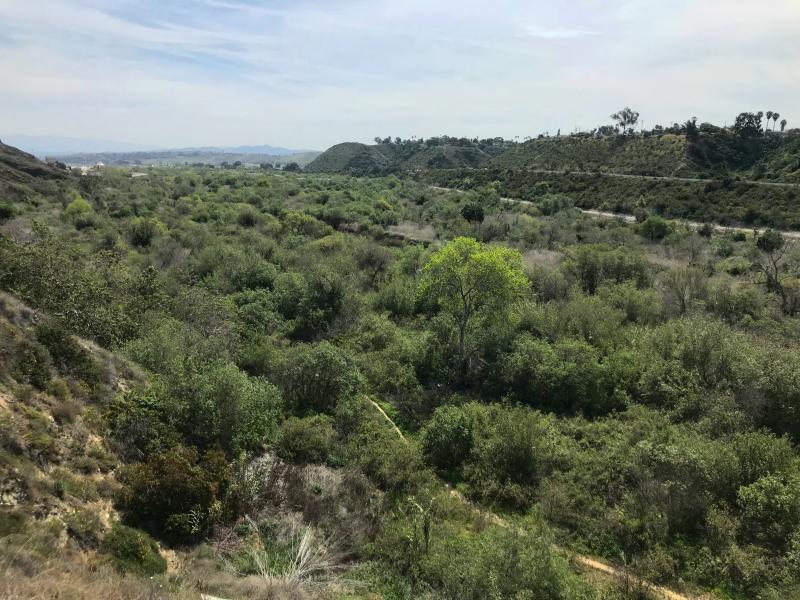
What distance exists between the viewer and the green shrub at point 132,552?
9391 mm

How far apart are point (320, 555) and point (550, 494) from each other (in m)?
6.55

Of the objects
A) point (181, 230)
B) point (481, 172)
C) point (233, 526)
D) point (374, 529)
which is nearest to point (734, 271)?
point (374, 529)

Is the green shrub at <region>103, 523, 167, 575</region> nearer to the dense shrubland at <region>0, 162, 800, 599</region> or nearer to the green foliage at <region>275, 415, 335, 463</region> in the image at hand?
the dense shrubland at <region>0, 162, 800, 599</region>

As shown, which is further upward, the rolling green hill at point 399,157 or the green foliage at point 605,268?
the rolling green hill at point 399,157

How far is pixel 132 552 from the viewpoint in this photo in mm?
9719

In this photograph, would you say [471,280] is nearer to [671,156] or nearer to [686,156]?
[686,156]

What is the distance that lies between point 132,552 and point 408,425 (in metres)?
10.5

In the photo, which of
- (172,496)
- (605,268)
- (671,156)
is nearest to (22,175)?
(172,496)

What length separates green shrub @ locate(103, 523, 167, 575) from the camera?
9.39m

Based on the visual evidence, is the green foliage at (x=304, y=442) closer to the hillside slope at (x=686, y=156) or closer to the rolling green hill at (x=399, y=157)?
the hillside slope at (x=686, y=156)

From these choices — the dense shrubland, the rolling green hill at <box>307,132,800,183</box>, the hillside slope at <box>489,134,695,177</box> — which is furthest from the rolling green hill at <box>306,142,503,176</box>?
the dense shrubland

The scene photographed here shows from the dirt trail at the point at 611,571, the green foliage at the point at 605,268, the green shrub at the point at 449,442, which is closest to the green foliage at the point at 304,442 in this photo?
the green shrub at the point at 449,442

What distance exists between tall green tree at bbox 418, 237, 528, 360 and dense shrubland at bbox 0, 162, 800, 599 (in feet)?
0.33

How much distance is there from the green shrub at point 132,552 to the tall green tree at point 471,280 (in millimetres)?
13972
